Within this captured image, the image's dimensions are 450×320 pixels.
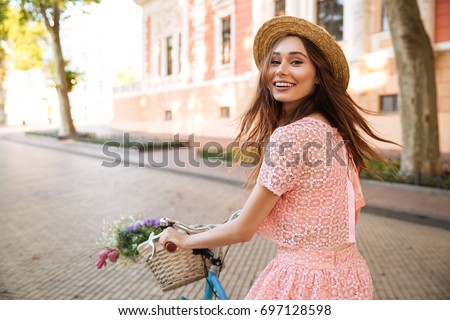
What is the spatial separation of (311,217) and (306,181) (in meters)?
0.11

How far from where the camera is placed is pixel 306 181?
1.15 meters

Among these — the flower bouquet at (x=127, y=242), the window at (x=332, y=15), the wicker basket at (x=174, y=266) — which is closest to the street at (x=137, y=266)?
the flower bouquet at (x=127, y=242)

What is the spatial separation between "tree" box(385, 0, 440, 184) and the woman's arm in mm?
6656

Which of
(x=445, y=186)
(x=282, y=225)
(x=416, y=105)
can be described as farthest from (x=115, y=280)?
(x=416, y=105)

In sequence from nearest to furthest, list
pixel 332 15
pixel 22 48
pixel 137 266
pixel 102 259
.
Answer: pixel 102 259, pixel 137 266, pixel 332 15, pixel 22 48

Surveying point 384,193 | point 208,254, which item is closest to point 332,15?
point 384,193

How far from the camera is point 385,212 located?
228 inches

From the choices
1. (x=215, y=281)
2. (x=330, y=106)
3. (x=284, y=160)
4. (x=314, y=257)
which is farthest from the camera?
(x=215, y=281)

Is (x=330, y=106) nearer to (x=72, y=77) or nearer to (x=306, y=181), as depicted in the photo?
(x=306, y=181)

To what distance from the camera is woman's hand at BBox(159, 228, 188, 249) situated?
135 cm

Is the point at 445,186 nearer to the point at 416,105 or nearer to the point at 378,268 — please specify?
the point at 416,105

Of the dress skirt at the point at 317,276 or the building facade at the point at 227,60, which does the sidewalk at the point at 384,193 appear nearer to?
the dress skirt at the point at 317,276

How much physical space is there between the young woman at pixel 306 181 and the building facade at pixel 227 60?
8959mm
